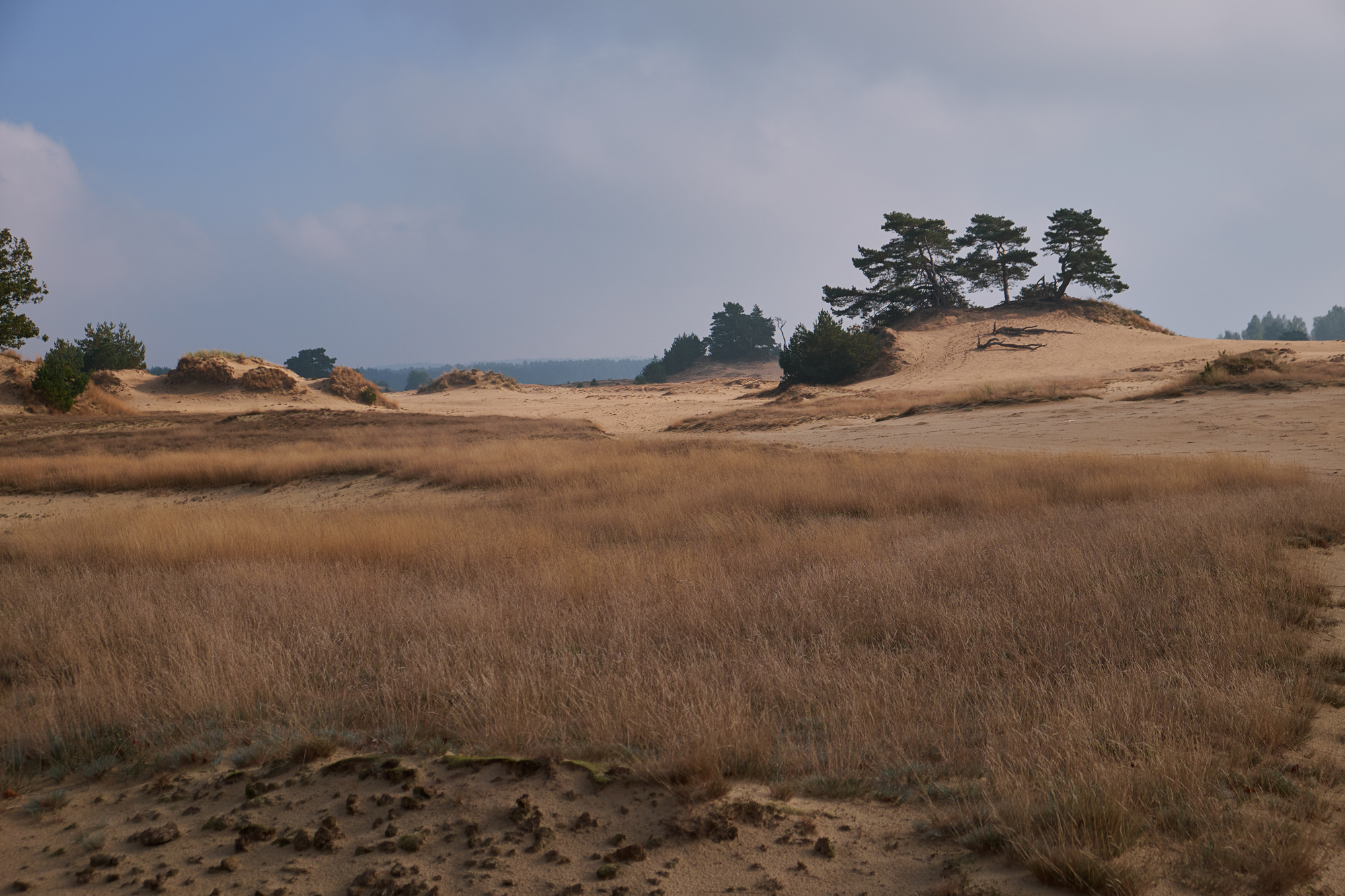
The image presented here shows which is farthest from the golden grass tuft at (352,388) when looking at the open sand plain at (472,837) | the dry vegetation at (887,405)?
the open sand plain at (472,837)

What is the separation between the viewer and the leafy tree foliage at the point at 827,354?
41.5 m

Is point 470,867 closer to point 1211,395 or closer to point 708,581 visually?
point 708,581

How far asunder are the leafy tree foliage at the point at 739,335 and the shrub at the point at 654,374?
29.3 feet

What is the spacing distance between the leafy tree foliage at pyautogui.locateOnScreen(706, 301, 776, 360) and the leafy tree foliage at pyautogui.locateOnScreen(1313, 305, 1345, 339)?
122 meters

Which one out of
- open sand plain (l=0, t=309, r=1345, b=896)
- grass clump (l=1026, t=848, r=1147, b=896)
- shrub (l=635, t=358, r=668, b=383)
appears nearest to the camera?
grass clump (l=1026, t=848, r=1147, b=896)

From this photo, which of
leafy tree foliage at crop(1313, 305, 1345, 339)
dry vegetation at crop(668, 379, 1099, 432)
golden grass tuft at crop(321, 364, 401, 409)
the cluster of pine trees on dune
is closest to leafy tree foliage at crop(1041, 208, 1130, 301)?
the cluster of pine trees on dune

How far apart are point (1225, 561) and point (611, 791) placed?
16.9 ft

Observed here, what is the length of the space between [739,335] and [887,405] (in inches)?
2535

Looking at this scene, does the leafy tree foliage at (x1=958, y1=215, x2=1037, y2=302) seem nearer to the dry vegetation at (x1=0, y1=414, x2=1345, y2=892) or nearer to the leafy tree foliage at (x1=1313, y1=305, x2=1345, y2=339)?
the dry vegetation at (x1=0, y1=414, x2=1345, y2=892)

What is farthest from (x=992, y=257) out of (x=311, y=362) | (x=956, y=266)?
(x=311, y=362)

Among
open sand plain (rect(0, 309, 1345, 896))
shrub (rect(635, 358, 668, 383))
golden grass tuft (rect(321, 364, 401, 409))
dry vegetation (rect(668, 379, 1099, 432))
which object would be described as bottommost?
open sand plain (rect(0, 309, 1345, 896))

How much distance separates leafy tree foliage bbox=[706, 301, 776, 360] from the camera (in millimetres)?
90188

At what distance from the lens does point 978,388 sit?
89.1 ft

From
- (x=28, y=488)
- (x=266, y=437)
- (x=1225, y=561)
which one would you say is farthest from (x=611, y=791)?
(x=266, y=437)
